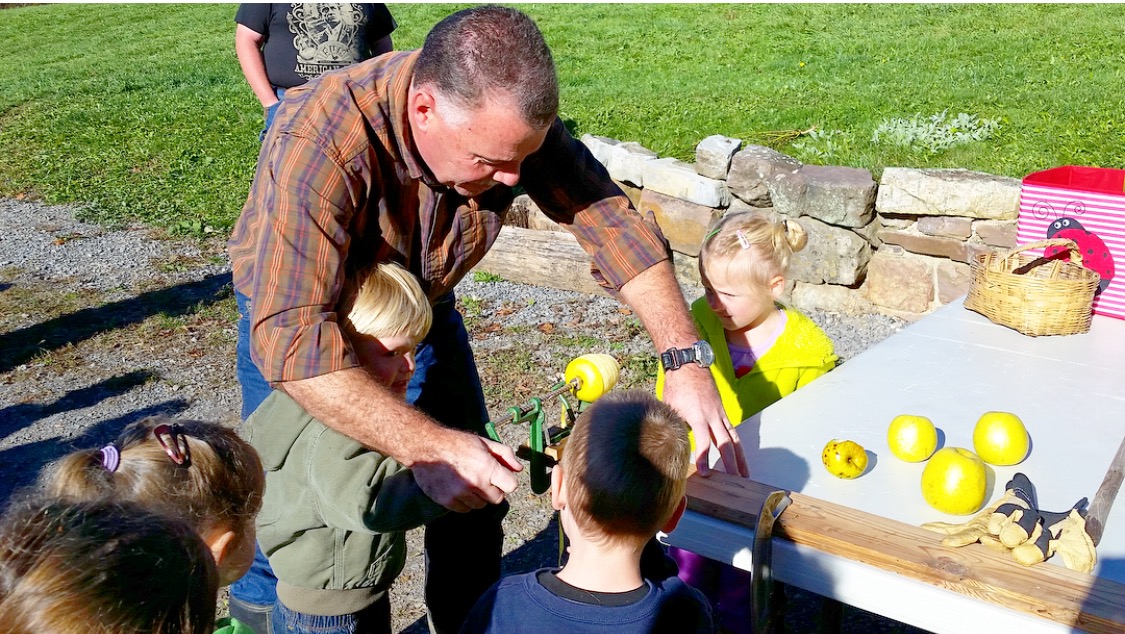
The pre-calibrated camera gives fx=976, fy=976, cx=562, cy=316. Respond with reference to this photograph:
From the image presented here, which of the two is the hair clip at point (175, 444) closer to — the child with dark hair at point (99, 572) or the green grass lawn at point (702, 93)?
the child with dark hair at point (99, 572)

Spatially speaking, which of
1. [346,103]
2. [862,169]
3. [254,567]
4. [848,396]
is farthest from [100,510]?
[862,169]

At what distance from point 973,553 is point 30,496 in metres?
1.63

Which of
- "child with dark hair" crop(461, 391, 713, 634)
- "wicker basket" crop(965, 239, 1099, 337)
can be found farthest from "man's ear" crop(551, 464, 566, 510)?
"wicker basket" crop(965, 239, 1099, 337)

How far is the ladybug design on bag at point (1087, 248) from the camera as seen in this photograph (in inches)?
134

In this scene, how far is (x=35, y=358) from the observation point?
5.63m

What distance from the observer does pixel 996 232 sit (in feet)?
16.6

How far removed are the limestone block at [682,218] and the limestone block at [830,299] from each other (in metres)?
0.66

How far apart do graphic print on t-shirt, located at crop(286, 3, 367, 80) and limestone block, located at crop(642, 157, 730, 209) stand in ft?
6.46

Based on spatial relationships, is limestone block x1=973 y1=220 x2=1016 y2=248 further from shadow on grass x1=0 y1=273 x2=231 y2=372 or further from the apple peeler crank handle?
shadow on grass x1=0 y1=273 x2=231 y2=372

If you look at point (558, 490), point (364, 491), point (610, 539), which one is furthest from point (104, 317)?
point (610, 539)

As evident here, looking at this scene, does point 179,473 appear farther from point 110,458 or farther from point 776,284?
point 776,284

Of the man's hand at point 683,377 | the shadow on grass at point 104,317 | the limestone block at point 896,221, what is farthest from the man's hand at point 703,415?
the shadow on grass at point 104,317

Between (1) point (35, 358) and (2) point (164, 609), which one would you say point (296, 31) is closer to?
(1) point (35, 358)

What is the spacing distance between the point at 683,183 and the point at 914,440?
3.91 metres
